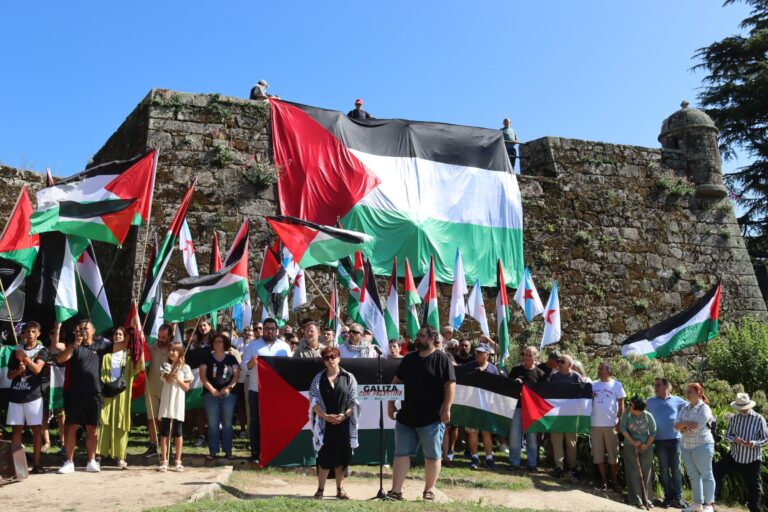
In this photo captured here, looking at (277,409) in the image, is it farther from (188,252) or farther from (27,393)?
(188,252)

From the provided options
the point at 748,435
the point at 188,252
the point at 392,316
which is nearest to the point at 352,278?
the point at 392,316

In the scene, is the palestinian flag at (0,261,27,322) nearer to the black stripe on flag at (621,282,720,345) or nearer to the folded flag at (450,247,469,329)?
the folded flag at (450,247,469,329)

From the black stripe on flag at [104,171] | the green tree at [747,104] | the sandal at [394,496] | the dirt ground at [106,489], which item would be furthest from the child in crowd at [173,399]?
the green tree at [747,104]

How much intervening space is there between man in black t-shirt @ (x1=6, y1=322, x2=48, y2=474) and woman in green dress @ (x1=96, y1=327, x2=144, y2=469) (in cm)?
61

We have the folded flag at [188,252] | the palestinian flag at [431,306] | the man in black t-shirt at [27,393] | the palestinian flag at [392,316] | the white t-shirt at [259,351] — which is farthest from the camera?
the palestinian flag at [431,306]

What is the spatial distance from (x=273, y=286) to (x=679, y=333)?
6556 mm

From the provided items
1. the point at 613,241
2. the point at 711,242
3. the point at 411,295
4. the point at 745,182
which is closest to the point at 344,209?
the point at 411,295

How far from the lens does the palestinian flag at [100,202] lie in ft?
28.4

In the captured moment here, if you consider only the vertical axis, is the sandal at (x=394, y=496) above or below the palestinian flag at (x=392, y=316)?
below

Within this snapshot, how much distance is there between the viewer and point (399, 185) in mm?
14383

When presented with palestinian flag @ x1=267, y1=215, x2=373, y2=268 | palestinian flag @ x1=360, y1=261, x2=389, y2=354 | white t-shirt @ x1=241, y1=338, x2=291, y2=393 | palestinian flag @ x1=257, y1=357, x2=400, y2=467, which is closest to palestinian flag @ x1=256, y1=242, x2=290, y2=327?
palestinian flag @ x1=360, y1=261, x2=389, y2=354

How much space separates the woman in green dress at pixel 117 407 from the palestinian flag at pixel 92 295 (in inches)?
38.6

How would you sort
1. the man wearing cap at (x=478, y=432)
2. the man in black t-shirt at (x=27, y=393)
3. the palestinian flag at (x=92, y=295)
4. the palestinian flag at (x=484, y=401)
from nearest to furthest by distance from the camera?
1. the man in black t-shirt at (x=27, y=393)
2. the palestinian flag at (x=92, y=295)
3. the man wearing cap at (x=478, y=432)
4. the palestinian flag at (x=484, y=401)

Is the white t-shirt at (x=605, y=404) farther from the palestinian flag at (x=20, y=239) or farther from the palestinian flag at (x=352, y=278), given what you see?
the palestinian flag at (x=20, y=239)
